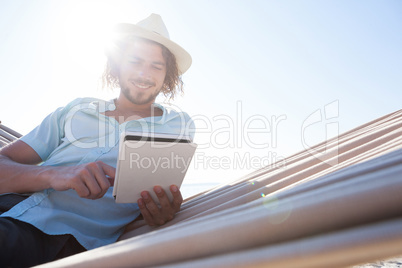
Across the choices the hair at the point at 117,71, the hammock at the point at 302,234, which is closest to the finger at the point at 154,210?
the hammock at the point at 302,234

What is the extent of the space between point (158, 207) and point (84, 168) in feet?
1.09

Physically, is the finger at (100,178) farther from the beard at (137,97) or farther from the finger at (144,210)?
the beard at (137,97)

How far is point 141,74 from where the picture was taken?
1.69m

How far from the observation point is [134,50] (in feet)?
5.78

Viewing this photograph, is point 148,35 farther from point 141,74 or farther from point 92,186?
point 92,186

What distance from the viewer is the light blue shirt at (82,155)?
41.2 inches

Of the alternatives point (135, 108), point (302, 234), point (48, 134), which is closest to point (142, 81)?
point (135, 108)

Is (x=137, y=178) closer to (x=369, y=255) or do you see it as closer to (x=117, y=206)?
(x=117, y=206)

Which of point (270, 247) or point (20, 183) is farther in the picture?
point (20, 183)

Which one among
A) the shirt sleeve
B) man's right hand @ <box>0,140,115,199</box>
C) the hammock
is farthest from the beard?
the hammock

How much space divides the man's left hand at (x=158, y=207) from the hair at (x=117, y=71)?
43.1 inches

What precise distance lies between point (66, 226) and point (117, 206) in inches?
9.0

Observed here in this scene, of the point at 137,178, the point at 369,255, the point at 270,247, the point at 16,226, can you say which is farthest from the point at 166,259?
the point at 16,226

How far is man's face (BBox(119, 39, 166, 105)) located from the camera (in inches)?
66.5
